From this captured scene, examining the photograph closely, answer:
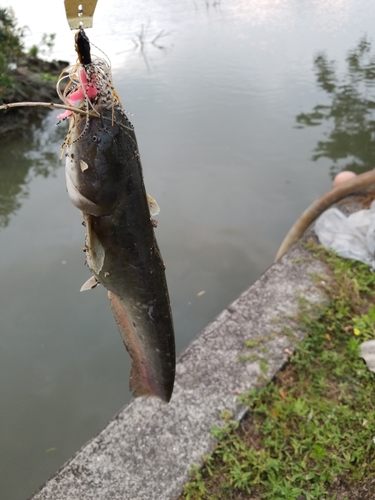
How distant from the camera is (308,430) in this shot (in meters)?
2.80

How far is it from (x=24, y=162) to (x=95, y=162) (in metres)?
7.84

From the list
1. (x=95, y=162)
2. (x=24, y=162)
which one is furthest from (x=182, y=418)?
(x=24, y=162)

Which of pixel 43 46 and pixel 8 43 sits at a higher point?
pixel 8 43

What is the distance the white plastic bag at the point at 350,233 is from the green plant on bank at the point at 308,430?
0.73 meters

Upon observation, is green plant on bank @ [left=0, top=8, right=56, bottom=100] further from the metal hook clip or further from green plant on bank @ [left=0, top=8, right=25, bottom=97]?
the metal hook clip

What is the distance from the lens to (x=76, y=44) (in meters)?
0.99

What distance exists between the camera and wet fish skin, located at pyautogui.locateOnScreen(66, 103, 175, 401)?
117 centimetres

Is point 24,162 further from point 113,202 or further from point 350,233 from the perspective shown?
point 113,202

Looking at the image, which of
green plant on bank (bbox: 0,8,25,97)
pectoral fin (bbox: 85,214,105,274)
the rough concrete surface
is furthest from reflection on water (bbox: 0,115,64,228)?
pectoral fin (bbox: 85,214,105,274)

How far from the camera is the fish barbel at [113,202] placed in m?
1.13

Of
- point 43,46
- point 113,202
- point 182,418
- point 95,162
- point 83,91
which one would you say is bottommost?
point 182,418

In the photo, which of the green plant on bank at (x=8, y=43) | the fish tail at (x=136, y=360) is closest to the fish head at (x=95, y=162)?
the fish tail at (x=136, y=360)

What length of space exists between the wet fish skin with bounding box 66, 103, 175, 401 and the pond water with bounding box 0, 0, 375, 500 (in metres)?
2.49

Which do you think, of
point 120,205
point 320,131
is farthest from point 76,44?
point 320,131
